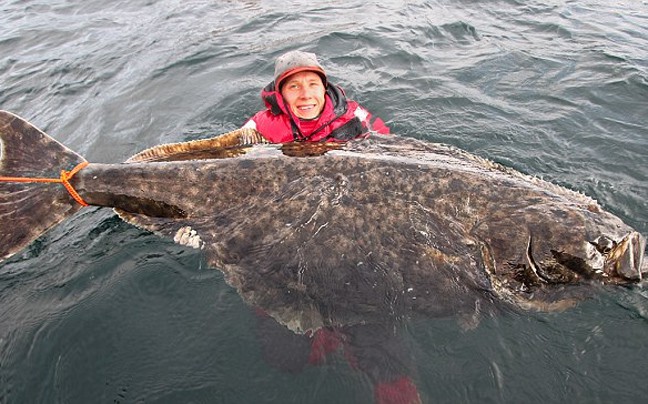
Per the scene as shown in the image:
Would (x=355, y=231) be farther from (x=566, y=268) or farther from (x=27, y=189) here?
(x=27, y=189)

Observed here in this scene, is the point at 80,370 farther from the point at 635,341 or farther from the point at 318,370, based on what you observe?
the point at 635,341

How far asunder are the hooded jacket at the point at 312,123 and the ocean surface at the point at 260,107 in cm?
131

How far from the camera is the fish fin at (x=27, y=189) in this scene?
3.55 metres

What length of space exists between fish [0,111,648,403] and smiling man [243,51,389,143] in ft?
5.21

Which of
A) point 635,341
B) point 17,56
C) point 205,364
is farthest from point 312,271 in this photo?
point 17,56

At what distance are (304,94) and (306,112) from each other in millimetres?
220

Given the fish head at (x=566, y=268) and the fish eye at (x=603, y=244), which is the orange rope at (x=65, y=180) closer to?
the fish head at (x=566, y=268)

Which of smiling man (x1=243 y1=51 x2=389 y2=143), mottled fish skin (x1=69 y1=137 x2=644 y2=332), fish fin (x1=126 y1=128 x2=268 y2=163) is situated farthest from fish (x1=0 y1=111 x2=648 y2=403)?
smiling man (x1=243 y1=51 x2=389 y2=143)

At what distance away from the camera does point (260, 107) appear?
746 cm

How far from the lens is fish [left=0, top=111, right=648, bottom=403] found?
3.27 m

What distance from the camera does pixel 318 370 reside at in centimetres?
319

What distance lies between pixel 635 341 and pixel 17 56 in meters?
12.7

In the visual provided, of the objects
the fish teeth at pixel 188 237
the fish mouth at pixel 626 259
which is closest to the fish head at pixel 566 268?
the fish mouth at pixel 626 259

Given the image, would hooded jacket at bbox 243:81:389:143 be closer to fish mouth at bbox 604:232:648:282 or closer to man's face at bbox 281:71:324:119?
man's face at bbox 281:71:324:119
